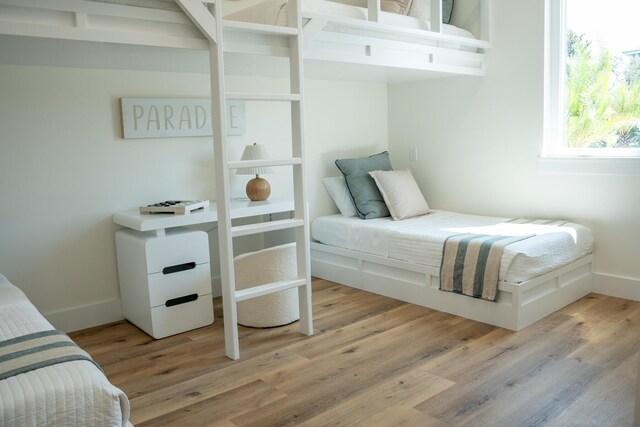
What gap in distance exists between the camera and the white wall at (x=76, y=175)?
2.89 m

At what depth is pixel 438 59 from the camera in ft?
11.6

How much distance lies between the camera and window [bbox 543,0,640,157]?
3287mm

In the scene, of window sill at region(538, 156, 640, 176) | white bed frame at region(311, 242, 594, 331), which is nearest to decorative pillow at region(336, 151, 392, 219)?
white bed frame at region(311, 242, 594, 331)

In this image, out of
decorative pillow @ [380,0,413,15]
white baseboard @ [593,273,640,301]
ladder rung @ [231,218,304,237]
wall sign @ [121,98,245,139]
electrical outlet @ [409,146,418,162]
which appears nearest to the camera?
ladder rung @ [231,218,304,237]

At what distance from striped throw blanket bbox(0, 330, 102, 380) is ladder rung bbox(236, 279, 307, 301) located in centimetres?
96

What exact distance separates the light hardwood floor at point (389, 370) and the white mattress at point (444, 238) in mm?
314

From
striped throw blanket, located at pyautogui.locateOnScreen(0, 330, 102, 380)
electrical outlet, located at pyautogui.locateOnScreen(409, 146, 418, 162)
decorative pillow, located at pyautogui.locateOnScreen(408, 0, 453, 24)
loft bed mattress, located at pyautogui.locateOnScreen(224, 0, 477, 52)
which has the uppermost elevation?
decorative pillow, located at pyautogui.locateOnScreen(408, 0, 453, 24)

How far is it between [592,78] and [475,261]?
1468 mm

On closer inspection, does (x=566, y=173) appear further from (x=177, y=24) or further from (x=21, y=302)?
(x=21, y=302)

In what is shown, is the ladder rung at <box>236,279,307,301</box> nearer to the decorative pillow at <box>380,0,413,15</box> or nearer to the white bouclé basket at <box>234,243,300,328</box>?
the white bouclé basket at <box>234,243,300,328</box>

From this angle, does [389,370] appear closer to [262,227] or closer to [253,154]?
[262,227]

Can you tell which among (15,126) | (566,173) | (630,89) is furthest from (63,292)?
(630,89)

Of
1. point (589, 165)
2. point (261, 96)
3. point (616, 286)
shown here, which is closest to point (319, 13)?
point (261, 96)

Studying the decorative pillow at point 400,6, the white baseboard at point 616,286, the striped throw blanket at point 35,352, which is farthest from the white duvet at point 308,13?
the white baseboard at point 616,286
